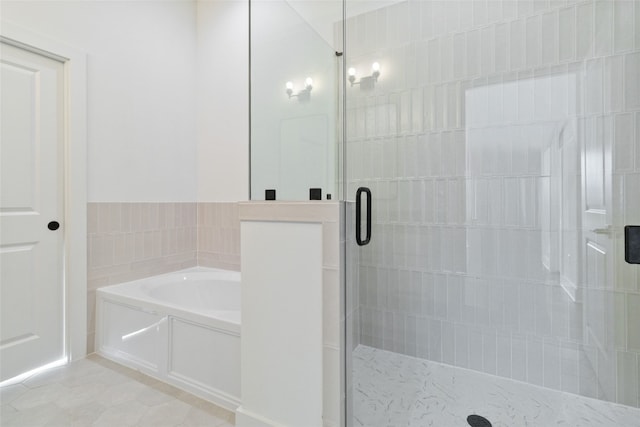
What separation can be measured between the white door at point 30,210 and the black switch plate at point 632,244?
314cm

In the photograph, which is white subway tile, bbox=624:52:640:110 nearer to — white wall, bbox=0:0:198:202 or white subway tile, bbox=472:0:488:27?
white subway tile, bbox=472:0:488:27

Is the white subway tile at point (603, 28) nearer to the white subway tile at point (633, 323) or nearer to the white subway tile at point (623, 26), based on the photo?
the white subway tile at point (623, 26)

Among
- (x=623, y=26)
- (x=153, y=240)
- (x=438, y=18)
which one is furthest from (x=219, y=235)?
(x=623, y=26)

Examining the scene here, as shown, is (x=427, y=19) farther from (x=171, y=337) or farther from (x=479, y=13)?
(x=171, y=337)

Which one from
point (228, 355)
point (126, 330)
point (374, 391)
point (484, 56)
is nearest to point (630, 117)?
point (484, 56)

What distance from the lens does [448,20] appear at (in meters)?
1.92

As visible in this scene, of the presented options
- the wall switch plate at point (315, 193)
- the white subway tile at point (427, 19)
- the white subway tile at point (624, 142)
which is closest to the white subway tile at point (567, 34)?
the white subway tile at point (624, 142)

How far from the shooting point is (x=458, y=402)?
1.53 meters

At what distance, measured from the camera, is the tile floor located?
1.53 meters

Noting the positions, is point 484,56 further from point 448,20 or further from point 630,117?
point 630,117

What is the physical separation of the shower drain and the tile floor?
110 centimetres

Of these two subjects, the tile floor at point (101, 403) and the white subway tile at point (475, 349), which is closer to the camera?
the tile floor at point (101, 403)

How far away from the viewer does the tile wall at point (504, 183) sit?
5.06ft

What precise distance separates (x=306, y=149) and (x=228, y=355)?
113 cm
